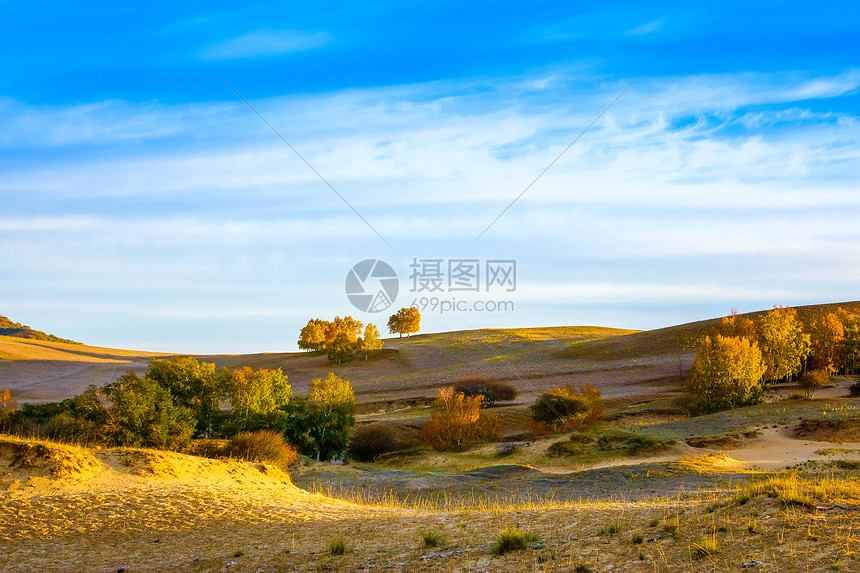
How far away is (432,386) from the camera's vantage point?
251 feet

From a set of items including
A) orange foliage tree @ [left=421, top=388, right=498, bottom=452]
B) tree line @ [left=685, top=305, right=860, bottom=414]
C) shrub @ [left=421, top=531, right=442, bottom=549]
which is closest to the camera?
shrub @ [left=421, top=531, right=442, bottom=549]

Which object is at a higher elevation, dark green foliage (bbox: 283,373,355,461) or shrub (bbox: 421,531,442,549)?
shrub (bbox: 421,531,442,549)

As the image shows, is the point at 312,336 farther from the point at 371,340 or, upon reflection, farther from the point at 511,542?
the point at 511,542

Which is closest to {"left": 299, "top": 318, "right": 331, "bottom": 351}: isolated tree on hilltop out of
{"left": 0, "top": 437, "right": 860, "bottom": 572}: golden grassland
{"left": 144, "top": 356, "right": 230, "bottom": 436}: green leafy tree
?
{"left": 144, "top": 356, "right": 230, "bottom": 436}: green leafy tree

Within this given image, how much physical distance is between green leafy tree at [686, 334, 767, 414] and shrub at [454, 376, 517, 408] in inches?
763

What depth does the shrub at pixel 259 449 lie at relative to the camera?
31.1 m

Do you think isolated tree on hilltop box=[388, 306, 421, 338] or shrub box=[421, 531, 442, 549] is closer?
shrub box=[421, 531, 442, 549]

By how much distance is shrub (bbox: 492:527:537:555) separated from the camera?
1023 centimetres

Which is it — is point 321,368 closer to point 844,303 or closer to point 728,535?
point 844,303

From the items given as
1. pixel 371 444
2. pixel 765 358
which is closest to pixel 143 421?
pixel 371 444

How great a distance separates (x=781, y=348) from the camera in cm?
6556

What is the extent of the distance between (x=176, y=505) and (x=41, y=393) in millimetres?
68979

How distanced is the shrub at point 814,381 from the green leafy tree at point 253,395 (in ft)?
154

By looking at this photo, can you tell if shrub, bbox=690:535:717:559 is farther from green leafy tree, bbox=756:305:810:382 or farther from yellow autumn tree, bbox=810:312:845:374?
yellow autumn tree, bbox=810:312:845:374
